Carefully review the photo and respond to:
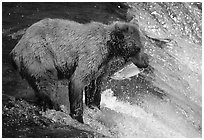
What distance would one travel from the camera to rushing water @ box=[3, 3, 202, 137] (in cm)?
416

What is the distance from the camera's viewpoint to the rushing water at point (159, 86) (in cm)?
416

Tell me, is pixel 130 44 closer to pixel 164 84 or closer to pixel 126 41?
pixel 126 41

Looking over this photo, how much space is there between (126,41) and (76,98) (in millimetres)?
600

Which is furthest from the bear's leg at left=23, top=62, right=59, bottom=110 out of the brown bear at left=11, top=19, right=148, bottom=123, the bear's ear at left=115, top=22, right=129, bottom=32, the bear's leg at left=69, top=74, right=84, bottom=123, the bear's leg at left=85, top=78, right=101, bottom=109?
the bear's ear at left=115, top=22, right=129, bottom=32

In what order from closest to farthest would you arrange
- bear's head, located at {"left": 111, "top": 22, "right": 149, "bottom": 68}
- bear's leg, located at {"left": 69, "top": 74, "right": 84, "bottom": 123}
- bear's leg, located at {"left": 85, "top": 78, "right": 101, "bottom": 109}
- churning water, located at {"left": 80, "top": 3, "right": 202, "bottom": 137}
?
bear's leg, located at {"left": 69, "top": 74, "right": 84, "bottom": 123} < bear's head, located at {"left": 111, "top": 22, "right": 149, "bottom": 68} < bear's leg, located at {"left": 85, "top": 78, "right": 101, "bottom": 109} < churning water, located at {"left": 80, "top": 3, "right": 202, "bottom": 137}

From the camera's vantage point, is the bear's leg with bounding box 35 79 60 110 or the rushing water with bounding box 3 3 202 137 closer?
the bear's leg with bounding box 35 79 60 110

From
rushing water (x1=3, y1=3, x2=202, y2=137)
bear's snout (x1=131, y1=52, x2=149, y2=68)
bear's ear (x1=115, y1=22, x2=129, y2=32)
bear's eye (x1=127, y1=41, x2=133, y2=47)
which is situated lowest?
rushing water (x1=3, y1=3, x2=202, y2=137)

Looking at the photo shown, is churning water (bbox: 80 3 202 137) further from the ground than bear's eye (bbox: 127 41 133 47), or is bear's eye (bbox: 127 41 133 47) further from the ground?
bear's eye (bbox: 127 41 133 47)

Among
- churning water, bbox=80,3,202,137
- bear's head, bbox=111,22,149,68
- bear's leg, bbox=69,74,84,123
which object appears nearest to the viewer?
bear's leg, bbox=69,74,84,123

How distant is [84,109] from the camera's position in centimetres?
409

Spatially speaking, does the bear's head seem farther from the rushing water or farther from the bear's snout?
the rushing water

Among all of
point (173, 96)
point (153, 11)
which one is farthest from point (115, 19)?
point (173, 96)

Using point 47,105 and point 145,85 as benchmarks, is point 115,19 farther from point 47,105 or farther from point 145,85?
point 47,105

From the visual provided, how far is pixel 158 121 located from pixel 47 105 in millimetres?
987
